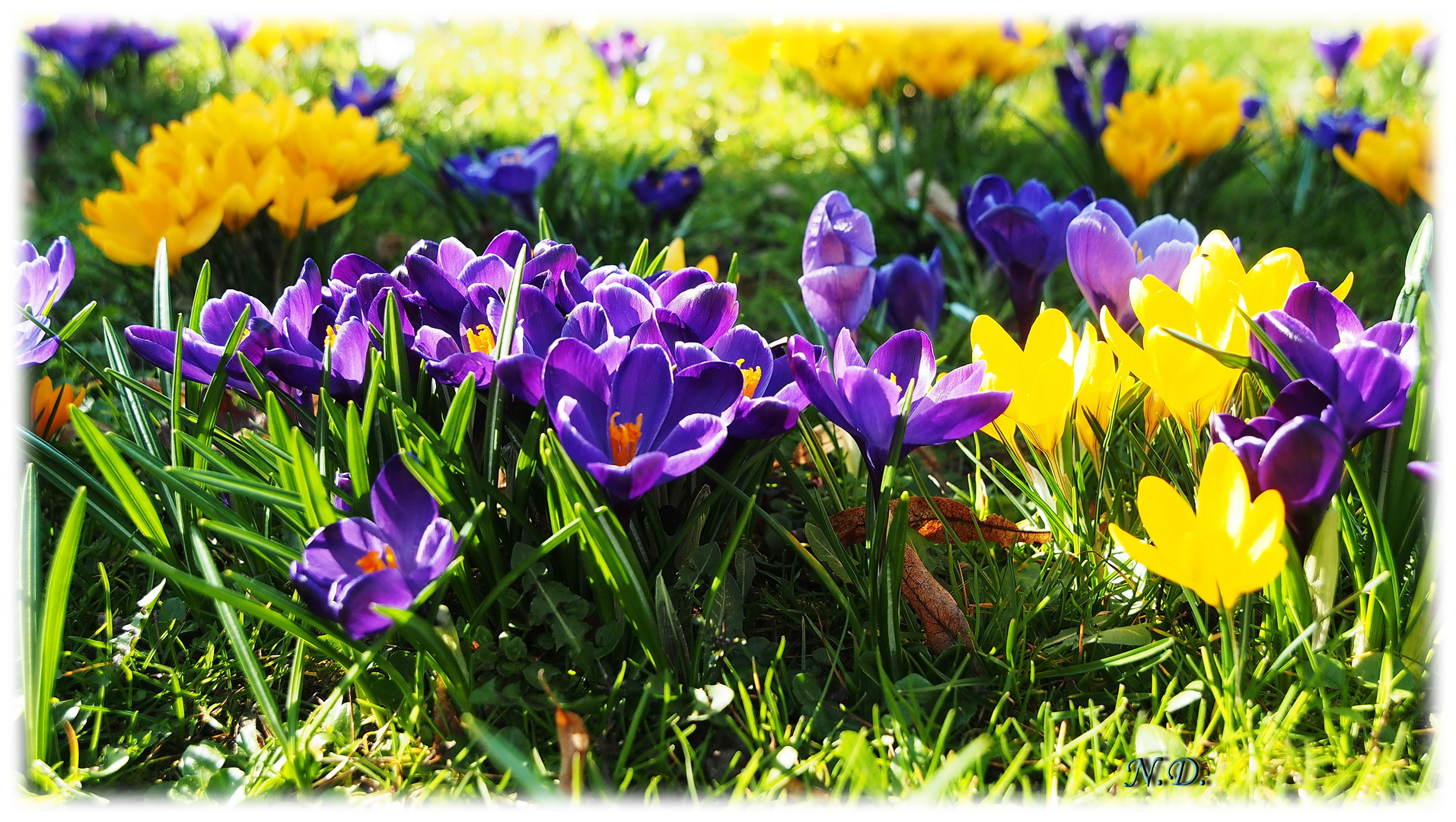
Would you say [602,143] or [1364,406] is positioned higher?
[602,143]

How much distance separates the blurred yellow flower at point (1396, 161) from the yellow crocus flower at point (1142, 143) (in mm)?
337

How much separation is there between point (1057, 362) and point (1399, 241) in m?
2.05

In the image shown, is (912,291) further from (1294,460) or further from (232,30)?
(232,30)

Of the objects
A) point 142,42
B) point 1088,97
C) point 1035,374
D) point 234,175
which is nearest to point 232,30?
point 142,42

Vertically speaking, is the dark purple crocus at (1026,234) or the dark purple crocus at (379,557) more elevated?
the dark purple crocus at (1026,234)

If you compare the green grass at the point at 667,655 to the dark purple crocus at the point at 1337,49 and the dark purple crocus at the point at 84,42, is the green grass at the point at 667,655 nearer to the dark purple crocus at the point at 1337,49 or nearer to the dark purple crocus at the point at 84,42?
the dark purple crocus at the point at 84,42

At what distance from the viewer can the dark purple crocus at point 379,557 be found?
824mm

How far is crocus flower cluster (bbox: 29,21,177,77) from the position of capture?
3.44m

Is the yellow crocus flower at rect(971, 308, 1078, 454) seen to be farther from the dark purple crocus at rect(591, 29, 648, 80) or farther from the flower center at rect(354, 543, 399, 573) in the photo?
the dark purple crocus at rect(591, 29, 648, 80)

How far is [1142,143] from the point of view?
2.20 m

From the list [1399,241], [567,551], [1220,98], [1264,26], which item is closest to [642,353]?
[567,551]

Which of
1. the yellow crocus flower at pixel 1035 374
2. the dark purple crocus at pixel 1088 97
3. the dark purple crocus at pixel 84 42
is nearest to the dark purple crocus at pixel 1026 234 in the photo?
the yellow crocus flower at pixel 1035 374

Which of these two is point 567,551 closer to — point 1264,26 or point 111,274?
point 111,274

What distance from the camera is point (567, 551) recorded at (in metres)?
1.05
